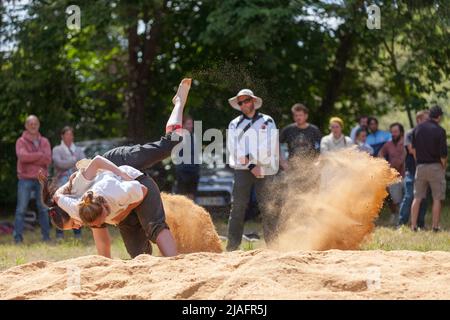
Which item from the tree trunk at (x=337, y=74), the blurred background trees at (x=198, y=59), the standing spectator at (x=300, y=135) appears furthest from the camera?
the tree trunk at (x=337, y=74)

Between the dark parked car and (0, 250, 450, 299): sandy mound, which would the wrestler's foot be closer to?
(0, 250, 450, 299): sandy mound

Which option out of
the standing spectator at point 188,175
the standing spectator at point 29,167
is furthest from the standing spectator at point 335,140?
the standing spectator at point 29,167

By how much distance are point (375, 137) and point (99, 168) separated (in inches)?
312

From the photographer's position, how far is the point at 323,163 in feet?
33.0

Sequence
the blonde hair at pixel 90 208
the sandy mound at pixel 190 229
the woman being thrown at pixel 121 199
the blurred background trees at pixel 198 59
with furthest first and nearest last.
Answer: the blurred background trees at pixel 198 59 → the sandy mound at pixel 190 229 → the woman being thrown at pixel 121 199 → the blonde hair at pixel 90 208

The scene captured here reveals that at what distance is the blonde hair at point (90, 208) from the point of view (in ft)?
23.5

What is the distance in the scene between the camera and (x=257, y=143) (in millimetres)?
10250

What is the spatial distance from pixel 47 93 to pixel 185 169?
4986 millimetres

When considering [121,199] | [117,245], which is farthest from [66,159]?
[121,199]

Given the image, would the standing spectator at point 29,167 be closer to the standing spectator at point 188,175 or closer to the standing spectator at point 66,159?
the standing spectator at point 66,159

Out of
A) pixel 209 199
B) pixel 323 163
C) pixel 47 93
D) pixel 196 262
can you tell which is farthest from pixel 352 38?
pixel 196 262

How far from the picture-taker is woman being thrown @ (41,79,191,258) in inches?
287

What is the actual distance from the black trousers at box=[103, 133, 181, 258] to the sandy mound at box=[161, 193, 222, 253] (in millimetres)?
945

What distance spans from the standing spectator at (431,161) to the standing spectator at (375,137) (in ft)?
6.02
